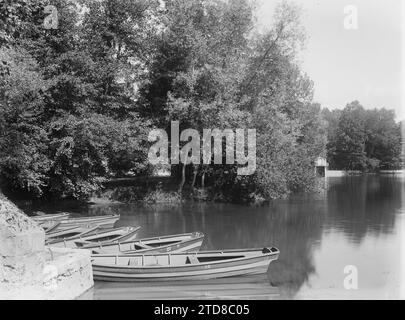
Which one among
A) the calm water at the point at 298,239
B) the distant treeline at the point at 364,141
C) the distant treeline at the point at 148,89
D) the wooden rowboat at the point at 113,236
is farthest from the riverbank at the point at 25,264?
the distant treeline at the point at 364,141

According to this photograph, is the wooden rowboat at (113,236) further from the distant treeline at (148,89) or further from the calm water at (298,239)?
the distant treeline at (148,89)

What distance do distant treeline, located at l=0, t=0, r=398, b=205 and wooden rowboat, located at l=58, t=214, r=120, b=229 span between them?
341 centimetres

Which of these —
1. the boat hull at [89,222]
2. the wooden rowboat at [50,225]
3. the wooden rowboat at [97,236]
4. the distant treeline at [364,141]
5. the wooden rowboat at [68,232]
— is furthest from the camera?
the distant treeline at [364,141]

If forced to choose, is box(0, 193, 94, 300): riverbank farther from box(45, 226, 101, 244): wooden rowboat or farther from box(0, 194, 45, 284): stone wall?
box(45, 226, 101, 244): wooden rowboat

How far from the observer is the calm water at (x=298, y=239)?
12.0 m

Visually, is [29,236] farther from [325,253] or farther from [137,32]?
[137,32]

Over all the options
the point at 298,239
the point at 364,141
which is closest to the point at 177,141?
the point at 298,239

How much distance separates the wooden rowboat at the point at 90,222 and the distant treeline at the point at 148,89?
3.41 m

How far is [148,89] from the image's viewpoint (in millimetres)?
29500

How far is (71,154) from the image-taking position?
23.0 metres

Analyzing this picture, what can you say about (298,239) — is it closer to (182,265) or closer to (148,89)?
(182,265)

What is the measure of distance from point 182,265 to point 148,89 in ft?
62.6

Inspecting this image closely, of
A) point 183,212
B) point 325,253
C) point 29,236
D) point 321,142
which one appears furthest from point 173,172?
point 29,236

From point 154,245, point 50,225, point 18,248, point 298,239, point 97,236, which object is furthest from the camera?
point 298,239
